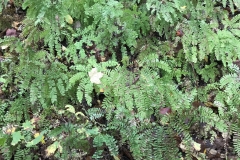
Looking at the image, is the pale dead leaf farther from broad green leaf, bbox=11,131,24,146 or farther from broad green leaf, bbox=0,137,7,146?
broad green leaf, bbox=0,137,7,146

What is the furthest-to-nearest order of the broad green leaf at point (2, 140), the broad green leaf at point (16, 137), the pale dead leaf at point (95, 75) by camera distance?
the pale dead leaf at point (95, 75) < the broad green leaf at point (2, 140) < the broad green leaf at point (16, 137)

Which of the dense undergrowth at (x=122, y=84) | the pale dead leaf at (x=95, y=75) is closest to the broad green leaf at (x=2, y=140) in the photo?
the dense undergrowth at (x=122, y=84)

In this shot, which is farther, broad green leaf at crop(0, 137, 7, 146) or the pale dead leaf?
the pale dead leaf

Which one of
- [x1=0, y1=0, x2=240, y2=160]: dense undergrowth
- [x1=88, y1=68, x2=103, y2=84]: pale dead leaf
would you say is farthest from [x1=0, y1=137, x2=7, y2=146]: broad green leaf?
[x1=88, y1=68, x2=103, y2=84]: pale dead leaf

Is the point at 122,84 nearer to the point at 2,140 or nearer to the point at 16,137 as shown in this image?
the point at 16,137

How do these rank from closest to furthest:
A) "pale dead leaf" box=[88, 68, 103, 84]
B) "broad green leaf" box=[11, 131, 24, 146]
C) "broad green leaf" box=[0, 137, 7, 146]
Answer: "broad green leaf" box=[11, 131, 24, 146] → "broad green leaf" box=[0, 137, 7, 146] → "pale dead leaf" box=[88, 68, 103, 84]

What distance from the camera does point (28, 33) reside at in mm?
3609

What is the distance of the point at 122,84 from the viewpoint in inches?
111

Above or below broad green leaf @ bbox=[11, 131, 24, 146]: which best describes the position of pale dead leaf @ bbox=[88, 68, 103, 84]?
above

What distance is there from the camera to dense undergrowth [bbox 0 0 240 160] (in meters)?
2.74

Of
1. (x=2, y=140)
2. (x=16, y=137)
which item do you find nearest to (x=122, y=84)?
(x=16, y=137)

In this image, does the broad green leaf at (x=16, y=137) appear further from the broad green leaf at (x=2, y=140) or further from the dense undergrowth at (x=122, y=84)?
the broad green leaf at (x=2, y=140)

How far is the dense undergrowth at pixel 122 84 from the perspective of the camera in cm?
274

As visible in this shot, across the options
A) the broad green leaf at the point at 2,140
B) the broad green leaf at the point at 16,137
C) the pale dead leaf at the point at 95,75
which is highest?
the pale dead leaf at the point at 95,75
